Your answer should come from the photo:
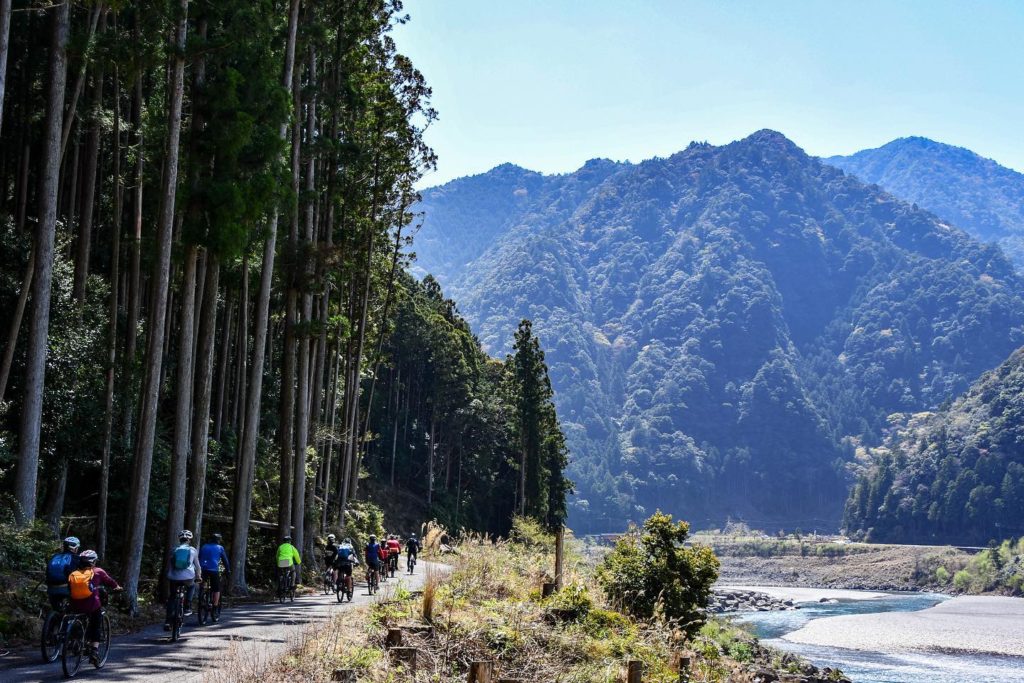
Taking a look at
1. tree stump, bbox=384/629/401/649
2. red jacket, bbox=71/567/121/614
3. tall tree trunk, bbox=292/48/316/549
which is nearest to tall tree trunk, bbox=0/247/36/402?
red jacket, bbox=71/567/121/614

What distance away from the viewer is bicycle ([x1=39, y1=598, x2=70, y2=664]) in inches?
465

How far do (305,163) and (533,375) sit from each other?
3481cm

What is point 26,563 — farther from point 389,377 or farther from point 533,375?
point 389,377

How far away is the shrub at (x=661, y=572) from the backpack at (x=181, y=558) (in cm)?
1112

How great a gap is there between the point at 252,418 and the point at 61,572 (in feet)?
37.1

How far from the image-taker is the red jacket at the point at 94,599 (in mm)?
11773

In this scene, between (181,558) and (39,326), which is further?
(39,326)

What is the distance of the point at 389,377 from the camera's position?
74.1 meters

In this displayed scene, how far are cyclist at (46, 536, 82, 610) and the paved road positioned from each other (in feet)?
2.58

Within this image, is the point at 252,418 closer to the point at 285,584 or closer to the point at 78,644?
the point at 285,584

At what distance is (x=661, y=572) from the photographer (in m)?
Answer: 25.4

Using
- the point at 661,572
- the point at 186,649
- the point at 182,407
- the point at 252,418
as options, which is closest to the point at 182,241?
the point at 182,407

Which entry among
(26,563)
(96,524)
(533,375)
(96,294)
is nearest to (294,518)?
(96,524)

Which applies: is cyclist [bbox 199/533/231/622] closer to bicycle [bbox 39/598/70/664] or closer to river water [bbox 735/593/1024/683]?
bicycle [bbox 39/598/70/664]
